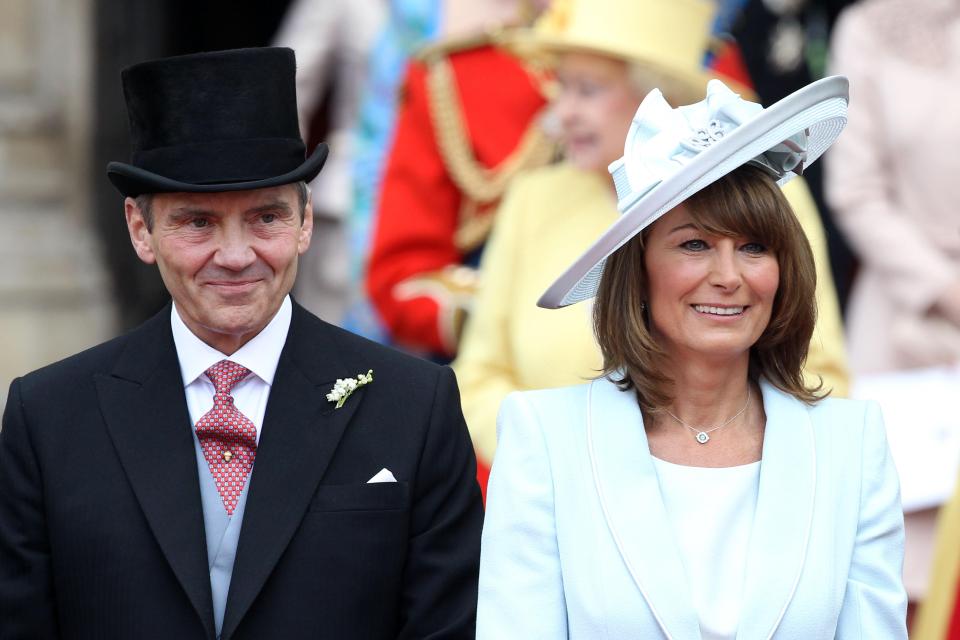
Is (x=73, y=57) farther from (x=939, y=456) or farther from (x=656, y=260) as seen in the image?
(x=656, y=260)

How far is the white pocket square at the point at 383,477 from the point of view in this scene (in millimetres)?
3193

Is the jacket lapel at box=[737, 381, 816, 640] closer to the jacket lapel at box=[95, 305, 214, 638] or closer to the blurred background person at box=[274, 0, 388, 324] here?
the jacket lapel at box=[95, 305, 214, 638]

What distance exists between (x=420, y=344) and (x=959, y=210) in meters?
1.58

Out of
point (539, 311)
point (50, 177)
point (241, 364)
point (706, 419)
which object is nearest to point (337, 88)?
point (50, 177)

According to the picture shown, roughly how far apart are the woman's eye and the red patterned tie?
0.77 metres

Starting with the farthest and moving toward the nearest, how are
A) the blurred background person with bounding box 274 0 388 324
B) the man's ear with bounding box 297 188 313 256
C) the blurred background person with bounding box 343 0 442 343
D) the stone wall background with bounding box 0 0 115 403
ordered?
1. the stone wall background with bounding box 0 0 115 403
2. the blurred background person with bounding box 274 0 388 324
3. the blurred background person with bounding box 343 0 442 343
4. the man's ear with bounding box 297 188 313 256

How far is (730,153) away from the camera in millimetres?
2973

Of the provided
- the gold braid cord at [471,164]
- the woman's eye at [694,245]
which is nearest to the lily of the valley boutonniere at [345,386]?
the woman's eye at [694,245]

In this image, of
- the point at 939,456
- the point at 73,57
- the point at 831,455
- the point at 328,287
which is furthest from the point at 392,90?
the point at 831,455

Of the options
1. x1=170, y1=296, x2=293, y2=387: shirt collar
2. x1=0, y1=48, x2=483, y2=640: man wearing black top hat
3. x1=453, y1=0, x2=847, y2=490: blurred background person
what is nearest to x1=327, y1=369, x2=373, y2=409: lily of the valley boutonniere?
x1=0, y1=48, x2=483, y2=640: man wearing black top hat

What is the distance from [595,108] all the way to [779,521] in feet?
6.46

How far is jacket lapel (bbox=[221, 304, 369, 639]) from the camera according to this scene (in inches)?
122

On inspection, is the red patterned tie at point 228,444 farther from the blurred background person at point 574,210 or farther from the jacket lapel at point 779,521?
the blurred background person at point 574,210

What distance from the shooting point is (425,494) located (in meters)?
3.24
